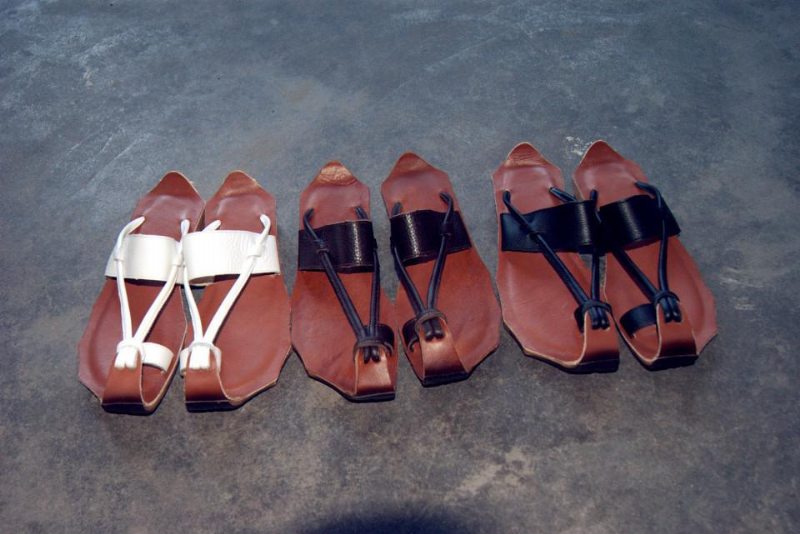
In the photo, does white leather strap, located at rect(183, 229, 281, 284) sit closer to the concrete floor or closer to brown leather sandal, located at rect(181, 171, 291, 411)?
brown leather sandal, located at rect(181, 171, 291, 411)

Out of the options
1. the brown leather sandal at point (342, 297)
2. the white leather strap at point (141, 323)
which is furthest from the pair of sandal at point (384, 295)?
the white leather strap at point (141, 323)

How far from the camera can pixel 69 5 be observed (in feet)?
8.80

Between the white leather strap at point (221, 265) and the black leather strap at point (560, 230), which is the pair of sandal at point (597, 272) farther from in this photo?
the white leather strap at point (221, 265)

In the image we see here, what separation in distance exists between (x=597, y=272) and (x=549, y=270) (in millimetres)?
134

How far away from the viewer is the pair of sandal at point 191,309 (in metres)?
1.44

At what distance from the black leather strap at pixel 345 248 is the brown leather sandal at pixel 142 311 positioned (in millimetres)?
359

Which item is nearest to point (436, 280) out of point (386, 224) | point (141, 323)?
point (386, 224)

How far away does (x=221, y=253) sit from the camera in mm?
1615

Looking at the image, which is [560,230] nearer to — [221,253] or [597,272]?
[597,272]

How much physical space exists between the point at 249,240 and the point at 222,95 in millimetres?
845

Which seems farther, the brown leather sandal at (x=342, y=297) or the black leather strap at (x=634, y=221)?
the black leather strap at (x=634, y=221)

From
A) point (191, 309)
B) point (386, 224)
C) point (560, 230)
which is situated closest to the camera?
point (191, 309)

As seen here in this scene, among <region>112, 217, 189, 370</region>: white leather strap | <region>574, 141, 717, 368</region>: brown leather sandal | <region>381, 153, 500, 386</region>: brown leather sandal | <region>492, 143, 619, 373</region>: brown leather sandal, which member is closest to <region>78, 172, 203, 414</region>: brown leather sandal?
<region>112, 217, 189, 370</region>: white leather strap

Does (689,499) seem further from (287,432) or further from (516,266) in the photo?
(287,432)
